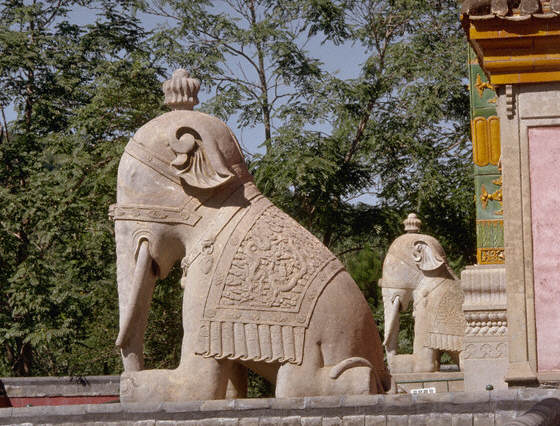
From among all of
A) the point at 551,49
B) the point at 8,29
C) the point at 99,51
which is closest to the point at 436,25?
the point at 99,51

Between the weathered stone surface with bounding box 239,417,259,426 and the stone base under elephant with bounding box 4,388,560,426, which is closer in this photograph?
the stone base under elephant with bounding box 4,388,560,426

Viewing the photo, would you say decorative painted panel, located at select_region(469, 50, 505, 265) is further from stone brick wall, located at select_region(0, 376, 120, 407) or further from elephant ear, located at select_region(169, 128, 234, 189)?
elephant ear, located at select_region(169, 128, 234, 189)

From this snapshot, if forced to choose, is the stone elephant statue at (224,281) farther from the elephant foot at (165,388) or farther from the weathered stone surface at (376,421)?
the weathered stone surface at (376,421)

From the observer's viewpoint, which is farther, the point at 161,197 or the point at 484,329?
the point at 484,329

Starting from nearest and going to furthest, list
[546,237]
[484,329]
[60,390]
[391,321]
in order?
[546,237] < [484,329] < [391,321] < [60,390]

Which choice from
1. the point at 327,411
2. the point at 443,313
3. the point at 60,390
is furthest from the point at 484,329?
the point at 327,411

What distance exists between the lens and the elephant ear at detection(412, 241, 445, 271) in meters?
13.0

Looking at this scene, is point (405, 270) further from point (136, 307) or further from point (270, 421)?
point (270, 421)

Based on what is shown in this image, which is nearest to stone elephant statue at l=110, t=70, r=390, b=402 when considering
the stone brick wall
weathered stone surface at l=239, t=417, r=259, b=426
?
weathered stone surface at l=239, t=417, r=259, b=426

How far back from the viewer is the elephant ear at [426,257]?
1305cm

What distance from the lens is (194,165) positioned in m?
7.48

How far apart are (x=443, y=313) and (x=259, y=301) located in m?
6.17

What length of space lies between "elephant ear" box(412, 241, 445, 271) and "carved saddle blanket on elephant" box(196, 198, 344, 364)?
5.91 meters

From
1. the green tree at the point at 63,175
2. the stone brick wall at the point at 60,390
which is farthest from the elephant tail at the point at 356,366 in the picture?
the green tree at the point at 63,175
